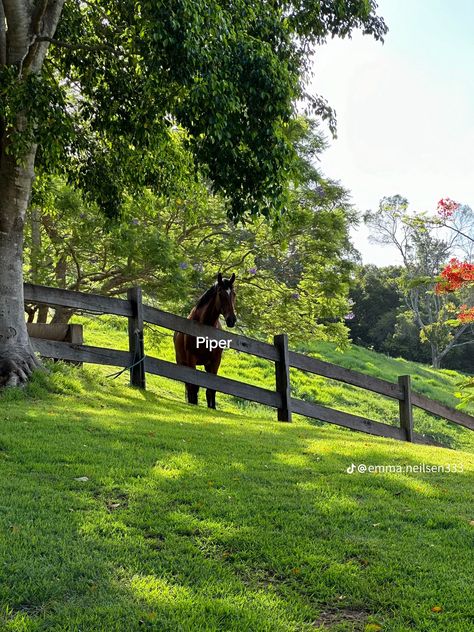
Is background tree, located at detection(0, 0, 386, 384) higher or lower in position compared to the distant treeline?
higher

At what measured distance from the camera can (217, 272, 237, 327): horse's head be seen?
1047cm

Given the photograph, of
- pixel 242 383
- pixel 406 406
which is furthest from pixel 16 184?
pixel 406 406

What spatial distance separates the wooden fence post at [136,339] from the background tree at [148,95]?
6.27ft

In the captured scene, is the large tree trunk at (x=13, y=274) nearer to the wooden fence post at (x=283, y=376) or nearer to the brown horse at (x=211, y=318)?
the brown horse at (x=211, y=318)

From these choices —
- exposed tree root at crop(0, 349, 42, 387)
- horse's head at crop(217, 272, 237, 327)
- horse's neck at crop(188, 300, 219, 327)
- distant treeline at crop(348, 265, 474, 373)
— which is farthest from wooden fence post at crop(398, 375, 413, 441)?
distant treeline at crop(348, 265, 474, 373)

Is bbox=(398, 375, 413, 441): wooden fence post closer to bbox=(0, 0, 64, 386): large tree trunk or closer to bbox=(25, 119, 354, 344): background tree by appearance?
bbox=(25, 119, 354, 344): background tree

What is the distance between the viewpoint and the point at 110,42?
9867mm

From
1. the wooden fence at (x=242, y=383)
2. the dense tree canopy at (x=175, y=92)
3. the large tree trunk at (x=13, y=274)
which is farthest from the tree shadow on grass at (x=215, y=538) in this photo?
the dense tree canopy at (x=175, y=92)

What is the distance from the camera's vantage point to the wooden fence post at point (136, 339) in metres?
9.79

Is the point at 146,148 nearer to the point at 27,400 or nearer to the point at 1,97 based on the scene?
the point at 1,97

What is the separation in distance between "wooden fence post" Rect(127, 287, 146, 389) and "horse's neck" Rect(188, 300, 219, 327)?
1.27m

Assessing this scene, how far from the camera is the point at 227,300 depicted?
10.6 meters

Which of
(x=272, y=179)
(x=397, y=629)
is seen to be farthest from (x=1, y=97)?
(x=397, y=629)

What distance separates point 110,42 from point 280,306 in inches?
289
